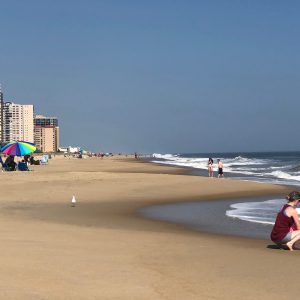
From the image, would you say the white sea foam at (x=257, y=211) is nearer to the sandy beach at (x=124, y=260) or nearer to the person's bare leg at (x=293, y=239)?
the sandy beach at (x=124, y=260)

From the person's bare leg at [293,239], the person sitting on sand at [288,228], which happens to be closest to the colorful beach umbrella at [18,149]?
the person sitting on sand at [288,228]

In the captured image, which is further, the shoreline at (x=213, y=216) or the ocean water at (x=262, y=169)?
the ocean water at (x=262, y=169)

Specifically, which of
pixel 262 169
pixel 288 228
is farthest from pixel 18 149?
pixel 288 228

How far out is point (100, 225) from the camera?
13.1m

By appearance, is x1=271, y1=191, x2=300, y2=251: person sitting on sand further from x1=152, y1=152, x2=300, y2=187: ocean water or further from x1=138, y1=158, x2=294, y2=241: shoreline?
x1=152, y1=152, x2=300, y2=187: ocean water

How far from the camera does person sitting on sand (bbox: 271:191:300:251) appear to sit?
9406 mm

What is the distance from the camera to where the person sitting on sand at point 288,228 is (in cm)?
941

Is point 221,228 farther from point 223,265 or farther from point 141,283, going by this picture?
point 141,283

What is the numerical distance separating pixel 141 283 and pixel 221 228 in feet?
22.6

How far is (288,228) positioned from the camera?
9.54 metres

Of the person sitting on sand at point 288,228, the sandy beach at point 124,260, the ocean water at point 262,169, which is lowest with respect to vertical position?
the ocean water at point 262,169

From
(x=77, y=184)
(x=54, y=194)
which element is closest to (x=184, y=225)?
(x=54, y=194)

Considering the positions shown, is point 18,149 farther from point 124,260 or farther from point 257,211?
point 124,260

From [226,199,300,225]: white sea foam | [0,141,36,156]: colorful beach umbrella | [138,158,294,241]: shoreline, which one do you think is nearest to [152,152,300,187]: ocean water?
[138,158,294,241]: shoreline
